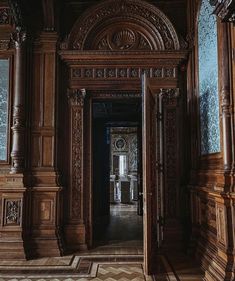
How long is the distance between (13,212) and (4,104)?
1.54 metres

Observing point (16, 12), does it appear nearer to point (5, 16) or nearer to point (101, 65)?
point (5, 16)

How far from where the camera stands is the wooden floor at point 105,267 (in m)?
3.59

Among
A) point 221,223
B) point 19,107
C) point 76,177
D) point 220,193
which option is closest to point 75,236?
point 76,177

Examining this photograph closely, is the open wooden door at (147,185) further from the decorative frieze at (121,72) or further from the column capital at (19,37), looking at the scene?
the column capital at (19,37)

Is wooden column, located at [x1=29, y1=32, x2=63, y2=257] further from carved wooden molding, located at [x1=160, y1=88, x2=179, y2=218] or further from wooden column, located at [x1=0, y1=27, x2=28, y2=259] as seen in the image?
carved wooden molding, located at [x1=160, y1=88, x2=179, y2=218]

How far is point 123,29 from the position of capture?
5.13 m

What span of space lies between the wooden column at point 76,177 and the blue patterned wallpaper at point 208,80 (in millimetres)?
1738

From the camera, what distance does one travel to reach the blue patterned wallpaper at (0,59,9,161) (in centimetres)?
473

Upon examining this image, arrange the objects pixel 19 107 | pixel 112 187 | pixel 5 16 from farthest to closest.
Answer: pixel 112 187 → pixel 5 16 → pixel 19 107

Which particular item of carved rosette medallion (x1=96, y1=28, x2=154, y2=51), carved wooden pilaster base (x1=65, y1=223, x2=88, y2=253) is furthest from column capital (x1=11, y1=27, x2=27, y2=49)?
carved wooden pilaster base (x1=65, y1=223, x2=88, y2=253)

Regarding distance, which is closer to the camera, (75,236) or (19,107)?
(19,107)

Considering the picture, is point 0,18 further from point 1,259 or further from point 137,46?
point 1,259

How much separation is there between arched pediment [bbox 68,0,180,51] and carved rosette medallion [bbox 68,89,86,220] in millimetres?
765

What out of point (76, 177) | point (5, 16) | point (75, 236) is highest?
point (5, 16)
